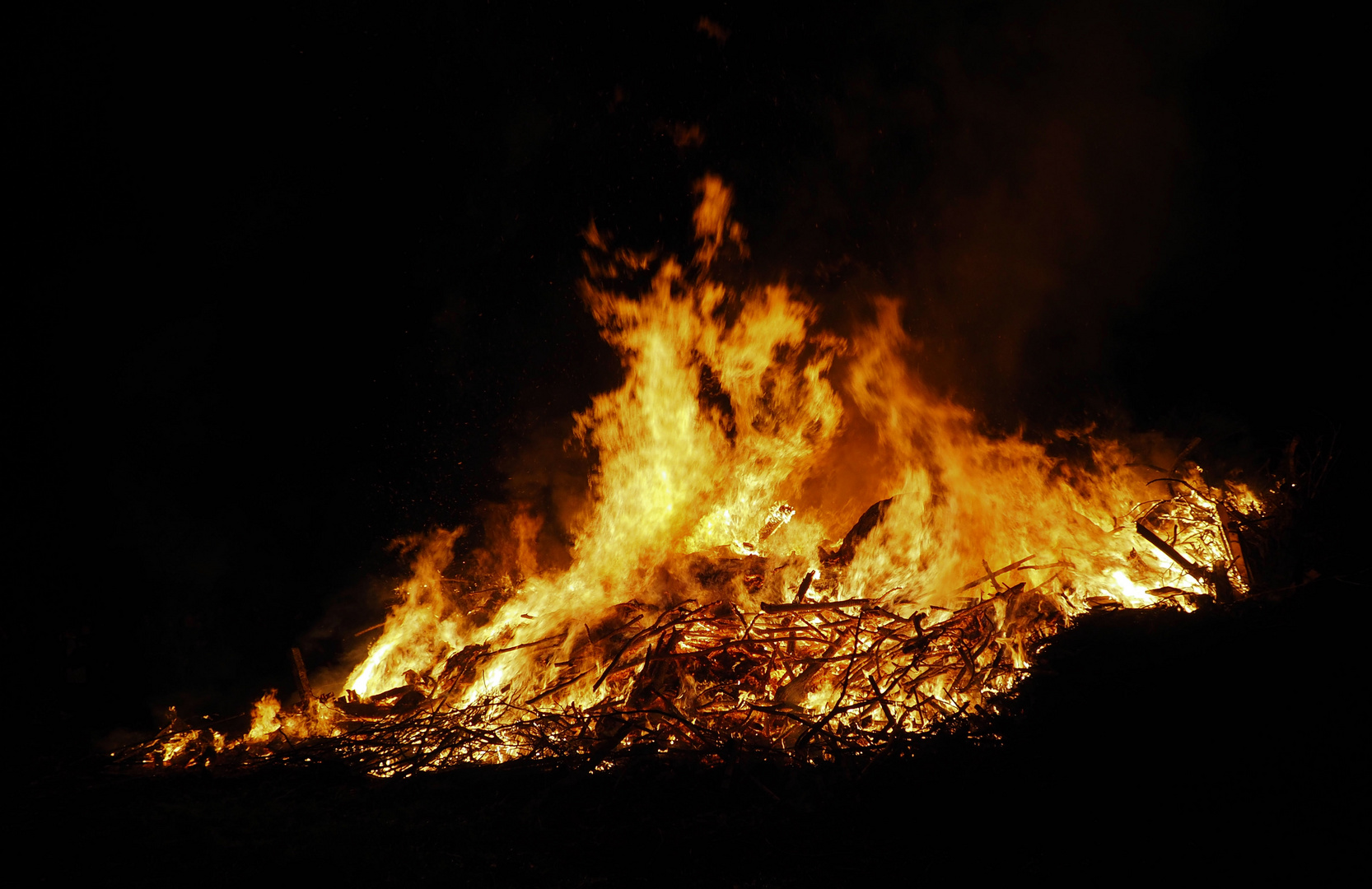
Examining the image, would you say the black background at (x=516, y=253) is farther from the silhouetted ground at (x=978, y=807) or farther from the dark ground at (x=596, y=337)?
the silhouetted ground at (x=978, y=807)

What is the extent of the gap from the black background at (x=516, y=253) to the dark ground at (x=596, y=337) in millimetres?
30

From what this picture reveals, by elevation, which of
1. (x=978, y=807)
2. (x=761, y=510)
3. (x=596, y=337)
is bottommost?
(x=978, y=807)

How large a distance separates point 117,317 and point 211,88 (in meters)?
2.44

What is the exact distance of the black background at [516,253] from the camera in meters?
3.96

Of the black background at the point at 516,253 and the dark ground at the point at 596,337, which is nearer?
the dark ground at the point at 596,337

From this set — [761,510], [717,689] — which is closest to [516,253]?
[761,510]

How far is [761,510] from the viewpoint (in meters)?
7.26

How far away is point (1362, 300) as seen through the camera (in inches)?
137

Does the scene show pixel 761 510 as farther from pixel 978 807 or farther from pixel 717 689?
pixel 978 807

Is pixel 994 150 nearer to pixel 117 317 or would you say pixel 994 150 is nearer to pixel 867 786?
pixel 867 786

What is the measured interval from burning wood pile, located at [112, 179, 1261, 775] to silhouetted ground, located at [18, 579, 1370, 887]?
0.32 metres

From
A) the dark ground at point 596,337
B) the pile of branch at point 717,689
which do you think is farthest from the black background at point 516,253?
the pile of branch at point 717,689

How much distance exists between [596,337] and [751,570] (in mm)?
3443

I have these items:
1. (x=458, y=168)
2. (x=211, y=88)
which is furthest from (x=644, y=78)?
(x=211, y=88)
